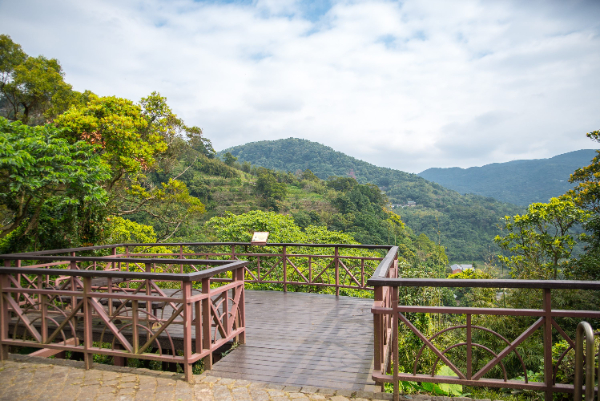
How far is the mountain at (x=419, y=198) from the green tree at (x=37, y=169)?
277 inches

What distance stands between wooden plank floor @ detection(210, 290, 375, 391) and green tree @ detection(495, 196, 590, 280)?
8307 millimetres

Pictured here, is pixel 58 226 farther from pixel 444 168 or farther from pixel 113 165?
pixel 444 168

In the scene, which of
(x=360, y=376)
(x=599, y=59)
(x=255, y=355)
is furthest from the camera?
(x=599, y=59)

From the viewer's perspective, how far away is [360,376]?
10.8 ft

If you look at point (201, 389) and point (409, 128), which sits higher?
point (409, 128)

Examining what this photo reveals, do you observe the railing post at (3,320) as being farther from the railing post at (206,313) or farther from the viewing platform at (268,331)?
the railing post at (206,313)

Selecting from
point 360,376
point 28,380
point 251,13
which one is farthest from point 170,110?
point 360,376

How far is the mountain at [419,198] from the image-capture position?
85.0ft

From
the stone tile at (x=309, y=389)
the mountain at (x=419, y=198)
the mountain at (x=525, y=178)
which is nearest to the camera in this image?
the stone tile at (x=309, y=389)

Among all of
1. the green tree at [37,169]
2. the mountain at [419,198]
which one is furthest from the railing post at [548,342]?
the green tree at [37,169]

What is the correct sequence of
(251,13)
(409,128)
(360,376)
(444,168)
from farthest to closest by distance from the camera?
1. (444,168)
2. (409,128)
3. (251,13)
4. (360,376)

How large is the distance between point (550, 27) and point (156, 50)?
46.5 ft

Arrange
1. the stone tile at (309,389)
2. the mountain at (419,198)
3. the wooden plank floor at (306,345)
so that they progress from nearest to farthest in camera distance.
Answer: the stone tile at (309,389), the wooden plank floor at (306,345), the mountain at (419,198)

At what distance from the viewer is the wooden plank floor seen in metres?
3.32
